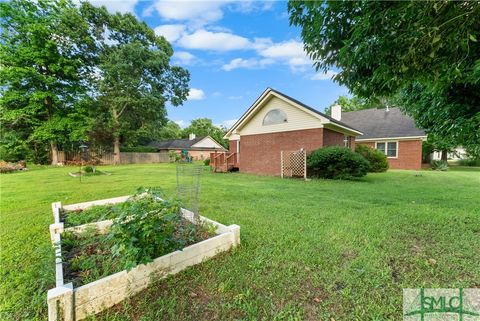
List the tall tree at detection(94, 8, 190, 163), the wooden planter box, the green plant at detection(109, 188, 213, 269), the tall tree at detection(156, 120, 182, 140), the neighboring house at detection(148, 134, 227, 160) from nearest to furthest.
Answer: the wooden planter box, the green plant at detection(109, 188, 213, 269), the tall tree at detection(94, 8, 190, 163), the neighboring house at detection(148, 134, 227, 160), the tall tree at detection(156, 120, 182, 140)

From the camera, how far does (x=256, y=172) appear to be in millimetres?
13367

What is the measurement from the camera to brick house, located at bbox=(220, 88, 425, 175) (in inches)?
432

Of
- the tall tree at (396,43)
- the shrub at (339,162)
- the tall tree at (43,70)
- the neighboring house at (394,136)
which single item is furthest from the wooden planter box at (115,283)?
the tall tree at (43,70)

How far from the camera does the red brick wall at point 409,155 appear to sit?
51.5ft

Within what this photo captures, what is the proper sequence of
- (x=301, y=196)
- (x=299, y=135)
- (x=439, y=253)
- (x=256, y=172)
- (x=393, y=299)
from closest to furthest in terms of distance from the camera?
(x=393, y=299)
(x=439, y=253)
(x=301, y=196)
(x=299, y=135)
(x=256, y=172)

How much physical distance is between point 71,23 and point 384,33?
2630 centimetres

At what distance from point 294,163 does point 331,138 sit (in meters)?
2.62

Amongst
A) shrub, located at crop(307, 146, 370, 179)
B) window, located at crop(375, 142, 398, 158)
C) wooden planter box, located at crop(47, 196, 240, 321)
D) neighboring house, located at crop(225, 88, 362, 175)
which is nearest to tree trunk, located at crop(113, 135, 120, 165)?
neighboring house, located at crop(225, 88, 362, 175)

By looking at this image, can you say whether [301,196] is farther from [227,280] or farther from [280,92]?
[280,92]

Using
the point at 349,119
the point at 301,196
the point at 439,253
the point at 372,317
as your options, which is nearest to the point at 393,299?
the point at 372,317

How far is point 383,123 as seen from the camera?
18.2m

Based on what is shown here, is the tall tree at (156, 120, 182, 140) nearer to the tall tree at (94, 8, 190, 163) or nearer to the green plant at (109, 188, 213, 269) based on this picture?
the tall tree at (94, 8, 190, 163)

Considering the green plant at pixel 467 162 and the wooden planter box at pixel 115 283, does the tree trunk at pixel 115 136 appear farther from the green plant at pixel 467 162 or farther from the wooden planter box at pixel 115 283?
the green plant at pixel 467 162

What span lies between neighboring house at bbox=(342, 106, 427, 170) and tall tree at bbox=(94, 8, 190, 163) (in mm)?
18483
